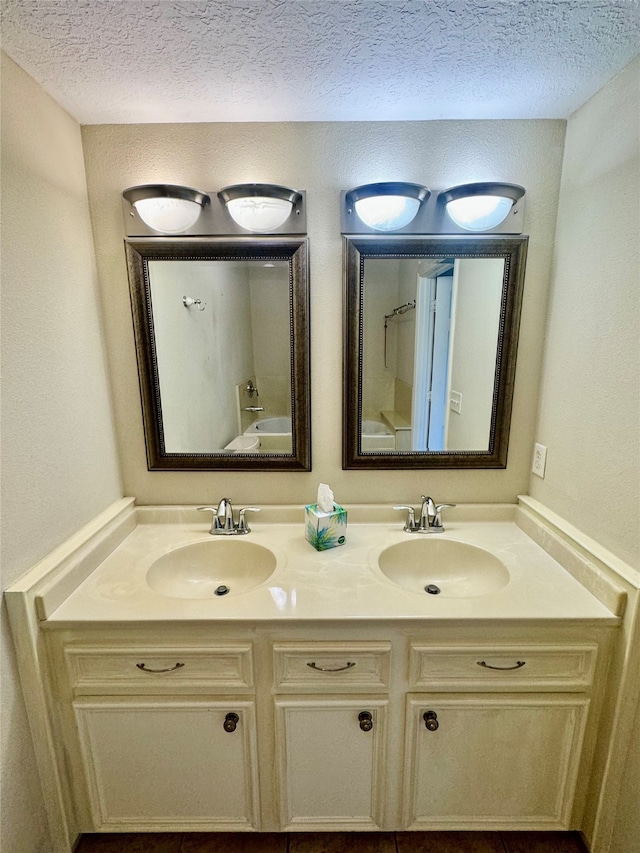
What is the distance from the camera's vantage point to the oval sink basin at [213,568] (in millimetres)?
1286

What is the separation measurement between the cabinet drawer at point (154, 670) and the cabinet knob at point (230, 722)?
84 millimetres

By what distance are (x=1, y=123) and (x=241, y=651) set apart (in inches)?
57.4

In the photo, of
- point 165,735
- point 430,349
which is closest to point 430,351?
point 430,349

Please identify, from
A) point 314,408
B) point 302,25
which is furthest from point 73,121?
point 314,408

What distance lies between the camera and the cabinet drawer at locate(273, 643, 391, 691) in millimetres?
1007

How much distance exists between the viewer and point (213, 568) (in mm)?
1360

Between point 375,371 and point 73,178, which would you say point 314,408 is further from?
point 73,178

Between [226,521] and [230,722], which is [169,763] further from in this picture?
[226,521]

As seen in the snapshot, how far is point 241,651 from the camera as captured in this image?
1008mm

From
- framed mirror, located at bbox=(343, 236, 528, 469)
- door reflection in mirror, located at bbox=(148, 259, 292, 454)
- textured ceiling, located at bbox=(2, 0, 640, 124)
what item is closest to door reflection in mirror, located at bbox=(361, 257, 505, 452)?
framed mirror, located at bbox=(343, 236, 528, 469)

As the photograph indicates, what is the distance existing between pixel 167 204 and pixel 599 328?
4.40ft

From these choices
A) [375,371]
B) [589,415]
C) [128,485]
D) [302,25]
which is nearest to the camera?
[302,25]

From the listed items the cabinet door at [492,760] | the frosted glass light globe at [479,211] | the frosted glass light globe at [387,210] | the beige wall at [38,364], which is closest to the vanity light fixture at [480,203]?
the frosted glass light globe at [479,211]

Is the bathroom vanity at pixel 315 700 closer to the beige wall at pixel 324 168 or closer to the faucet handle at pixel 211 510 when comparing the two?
the faucet handle at pixel 211 510
